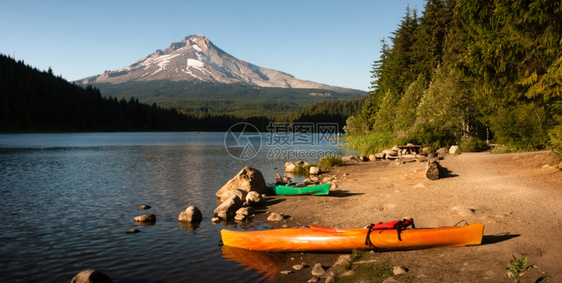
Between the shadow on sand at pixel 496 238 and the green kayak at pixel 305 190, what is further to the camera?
the green kayak at pixel 305 190

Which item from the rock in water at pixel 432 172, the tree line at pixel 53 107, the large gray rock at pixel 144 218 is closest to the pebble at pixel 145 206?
the large gray rock at pixel 144 218

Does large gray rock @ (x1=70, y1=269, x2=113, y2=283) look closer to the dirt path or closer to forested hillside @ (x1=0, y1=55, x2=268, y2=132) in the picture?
the dirt path

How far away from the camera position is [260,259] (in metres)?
11.7

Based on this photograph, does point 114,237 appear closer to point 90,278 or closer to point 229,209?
point 229,209

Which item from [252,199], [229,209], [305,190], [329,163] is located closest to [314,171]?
[329,163]

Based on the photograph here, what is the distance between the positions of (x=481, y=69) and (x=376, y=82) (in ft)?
250

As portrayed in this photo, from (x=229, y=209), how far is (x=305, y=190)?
503 cm

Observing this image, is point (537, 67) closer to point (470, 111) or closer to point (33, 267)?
point (33, 267)

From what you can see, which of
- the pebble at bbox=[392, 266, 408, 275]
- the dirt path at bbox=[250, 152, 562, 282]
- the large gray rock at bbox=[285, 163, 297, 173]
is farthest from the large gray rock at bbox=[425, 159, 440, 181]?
the large gray rock at bbox=[285, 163, 297, 173]

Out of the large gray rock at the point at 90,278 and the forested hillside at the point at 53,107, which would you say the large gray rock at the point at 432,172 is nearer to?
the large gray rock at the point at 90,278

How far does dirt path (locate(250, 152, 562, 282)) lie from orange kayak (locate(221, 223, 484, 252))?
0.24 metres

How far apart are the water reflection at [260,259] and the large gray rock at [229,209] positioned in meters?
4.06

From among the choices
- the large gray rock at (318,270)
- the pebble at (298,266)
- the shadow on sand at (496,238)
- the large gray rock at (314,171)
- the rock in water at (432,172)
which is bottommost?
the pebble at (298,266)

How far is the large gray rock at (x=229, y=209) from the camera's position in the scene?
16.9 m
